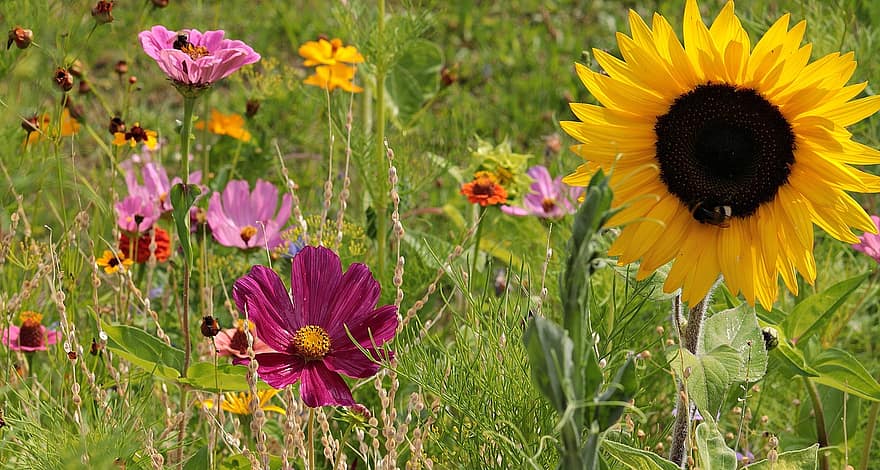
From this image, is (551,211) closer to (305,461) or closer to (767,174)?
(767,174)

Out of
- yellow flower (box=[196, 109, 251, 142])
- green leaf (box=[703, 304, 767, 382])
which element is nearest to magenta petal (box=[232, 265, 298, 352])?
green leaf (box=[703, 304, 767, 382])

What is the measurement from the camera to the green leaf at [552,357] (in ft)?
2.02

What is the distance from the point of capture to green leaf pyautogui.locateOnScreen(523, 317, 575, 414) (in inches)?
24.2

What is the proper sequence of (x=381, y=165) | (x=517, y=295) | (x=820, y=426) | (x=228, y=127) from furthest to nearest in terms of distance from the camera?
(x=228, y=127) < (x=381, y=165) < (x=820, y=426) < (x=517, y=295)

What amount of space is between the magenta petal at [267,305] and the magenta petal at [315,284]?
0.04 ft

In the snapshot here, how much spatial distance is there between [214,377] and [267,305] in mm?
103

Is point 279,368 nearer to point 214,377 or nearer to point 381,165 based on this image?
point 214,377

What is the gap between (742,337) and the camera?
104cm

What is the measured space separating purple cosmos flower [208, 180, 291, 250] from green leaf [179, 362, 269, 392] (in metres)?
0.47

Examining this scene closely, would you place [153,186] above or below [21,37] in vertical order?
below

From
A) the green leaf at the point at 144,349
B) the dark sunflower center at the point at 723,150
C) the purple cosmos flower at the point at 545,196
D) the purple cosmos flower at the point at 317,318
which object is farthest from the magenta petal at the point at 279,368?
the purple cosmos flower at the point at 545,196

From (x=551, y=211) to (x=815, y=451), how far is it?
80 cm

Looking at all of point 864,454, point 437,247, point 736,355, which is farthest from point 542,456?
point 437,247

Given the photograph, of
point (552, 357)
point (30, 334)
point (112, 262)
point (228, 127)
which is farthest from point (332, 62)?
point (552, 357)
